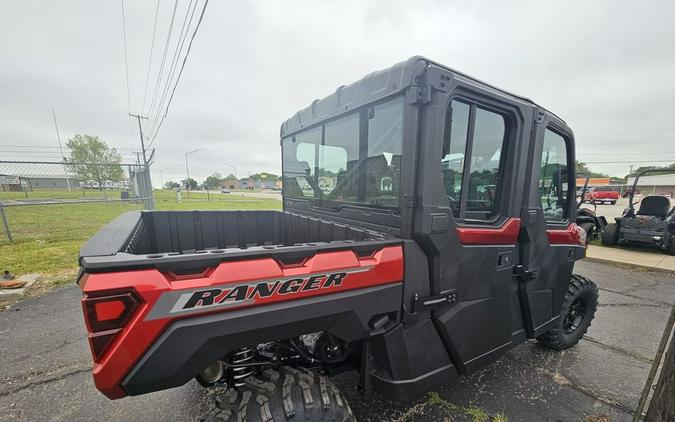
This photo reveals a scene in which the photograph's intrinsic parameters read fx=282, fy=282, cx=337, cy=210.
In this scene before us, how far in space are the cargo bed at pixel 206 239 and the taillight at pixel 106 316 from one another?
11 cm

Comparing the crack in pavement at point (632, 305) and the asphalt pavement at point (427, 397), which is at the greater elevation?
the asphalt pavement at point (427, 397)

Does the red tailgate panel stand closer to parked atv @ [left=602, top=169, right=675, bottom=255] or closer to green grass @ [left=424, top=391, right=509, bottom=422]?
green grass @ [left=424, top=391, right=509, bottom=422]

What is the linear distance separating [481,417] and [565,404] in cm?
79

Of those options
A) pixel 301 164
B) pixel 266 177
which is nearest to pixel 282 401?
pixel 301 164

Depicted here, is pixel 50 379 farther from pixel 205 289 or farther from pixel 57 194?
pixel 57 194

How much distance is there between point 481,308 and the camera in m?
2.06

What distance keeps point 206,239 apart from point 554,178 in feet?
11.2

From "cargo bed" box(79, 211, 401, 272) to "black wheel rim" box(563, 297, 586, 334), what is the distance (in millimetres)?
2890

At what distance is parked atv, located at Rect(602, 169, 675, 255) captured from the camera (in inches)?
286

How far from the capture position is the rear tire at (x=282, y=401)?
4.52 ft

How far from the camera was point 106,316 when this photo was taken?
1063 mm

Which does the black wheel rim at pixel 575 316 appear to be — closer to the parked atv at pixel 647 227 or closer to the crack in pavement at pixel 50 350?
the crack in pavement at pixel 50 350

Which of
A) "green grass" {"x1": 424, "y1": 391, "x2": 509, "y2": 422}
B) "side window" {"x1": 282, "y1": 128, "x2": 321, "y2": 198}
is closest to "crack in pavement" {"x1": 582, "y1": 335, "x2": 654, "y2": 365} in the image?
"green grass" {"x1": 424, "y1": 391, "x2": 509, "y2": 422}

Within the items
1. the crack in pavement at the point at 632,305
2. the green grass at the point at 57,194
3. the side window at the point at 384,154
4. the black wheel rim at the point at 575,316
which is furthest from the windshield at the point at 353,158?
the green grass at the point at 57,194
